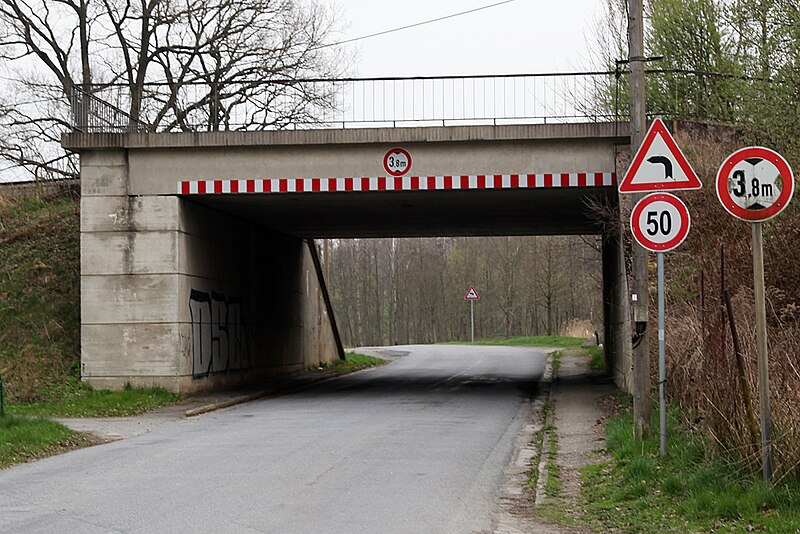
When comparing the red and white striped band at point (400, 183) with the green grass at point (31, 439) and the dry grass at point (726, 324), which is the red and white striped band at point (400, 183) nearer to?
the dry grass at point (726, 324)

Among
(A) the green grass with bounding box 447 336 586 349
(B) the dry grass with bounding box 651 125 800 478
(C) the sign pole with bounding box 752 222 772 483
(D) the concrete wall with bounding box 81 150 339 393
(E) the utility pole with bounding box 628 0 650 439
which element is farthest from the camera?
(A) the green grass with bounding box 447 336 586 349

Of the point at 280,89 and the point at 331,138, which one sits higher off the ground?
the point at 280,89

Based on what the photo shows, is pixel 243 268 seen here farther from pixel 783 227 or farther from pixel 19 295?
pixel 783 227

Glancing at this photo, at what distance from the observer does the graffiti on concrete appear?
2056cm

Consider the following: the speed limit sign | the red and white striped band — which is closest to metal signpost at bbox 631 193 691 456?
the speed limit sign

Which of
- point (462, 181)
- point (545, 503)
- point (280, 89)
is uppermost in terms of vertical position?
point (280, 89)

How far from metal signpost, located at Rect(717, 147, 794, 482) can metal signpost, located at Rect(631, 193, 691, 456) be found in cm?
200

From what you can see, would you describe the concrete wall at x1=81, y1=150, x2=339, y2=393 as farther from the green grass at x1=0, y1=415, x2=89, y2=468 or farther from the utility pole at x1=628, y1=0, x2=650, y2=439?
the utility pole at x1=628, y1=0, x2=650, y2=439

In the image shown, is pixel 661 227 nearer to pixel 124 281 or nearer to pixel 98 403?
pixel 98 403

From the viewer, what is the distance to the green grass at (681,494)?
22.8 feet

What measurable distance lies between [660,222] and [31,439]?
27.7ft

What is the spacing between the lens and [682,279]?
15555mm

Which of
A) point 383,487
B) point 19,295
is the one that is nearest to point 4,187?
point 19,295

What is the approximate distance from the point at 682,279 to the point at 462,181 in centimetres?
515
